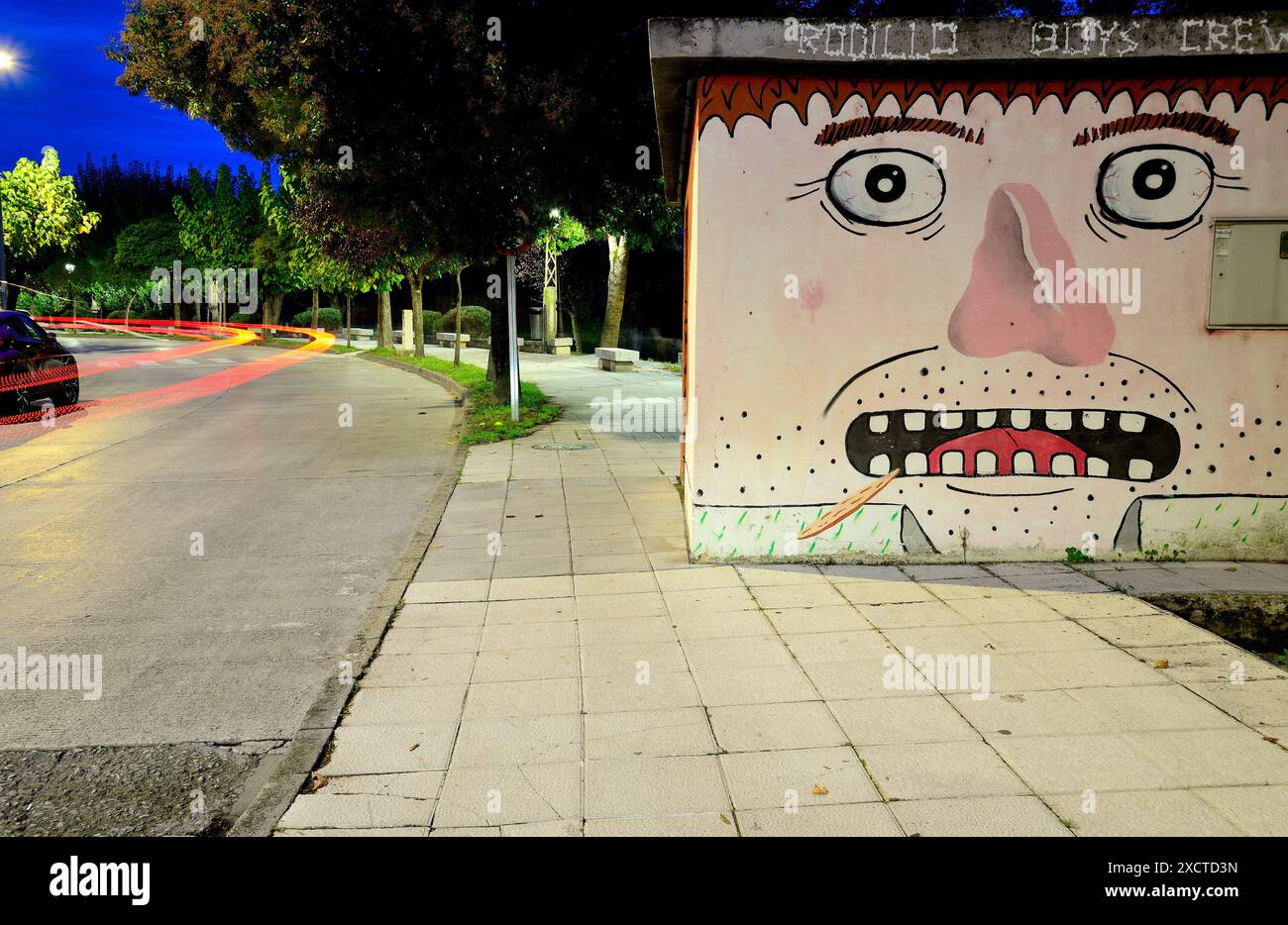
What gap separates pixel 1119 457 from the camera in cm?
677

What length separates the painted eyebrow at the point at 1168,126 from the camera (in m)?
6.53

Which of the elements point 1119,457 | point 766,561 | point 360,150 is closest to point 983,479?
point 1119,457

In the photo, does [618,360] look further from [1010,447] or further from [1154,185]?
[1154,185]

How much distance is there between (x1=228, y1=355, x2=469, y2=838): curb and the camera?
3.56 metres

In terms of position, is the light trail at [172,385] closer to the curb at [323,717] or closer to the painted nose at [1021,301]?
the curb at [323,717]

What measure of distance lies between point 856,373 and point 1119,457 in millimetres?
1949

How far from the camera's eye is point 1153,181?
6.59 meters

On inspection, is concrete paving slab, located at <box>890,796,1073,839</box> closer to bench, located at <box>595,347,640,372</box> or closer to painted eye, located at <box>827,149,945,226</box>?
painted eye, located at <box>827,149,945,226</box>

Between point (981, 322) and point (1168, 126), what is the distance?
71.0 inches

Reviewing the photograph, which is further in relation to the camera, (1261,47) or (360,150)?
(360,150)

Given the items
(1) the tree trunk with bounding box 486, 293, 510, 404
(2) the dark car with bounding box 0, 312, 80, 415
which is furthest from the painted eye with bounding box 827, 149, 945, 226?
(2) the dark car with bounding box 0, 312, 80, 415

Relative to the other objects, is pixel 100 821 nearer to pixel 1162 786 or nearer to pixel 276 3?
pixel 1162 786

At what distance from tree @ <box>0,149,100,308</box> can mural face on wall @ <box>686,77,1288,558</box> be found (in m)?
45.2
